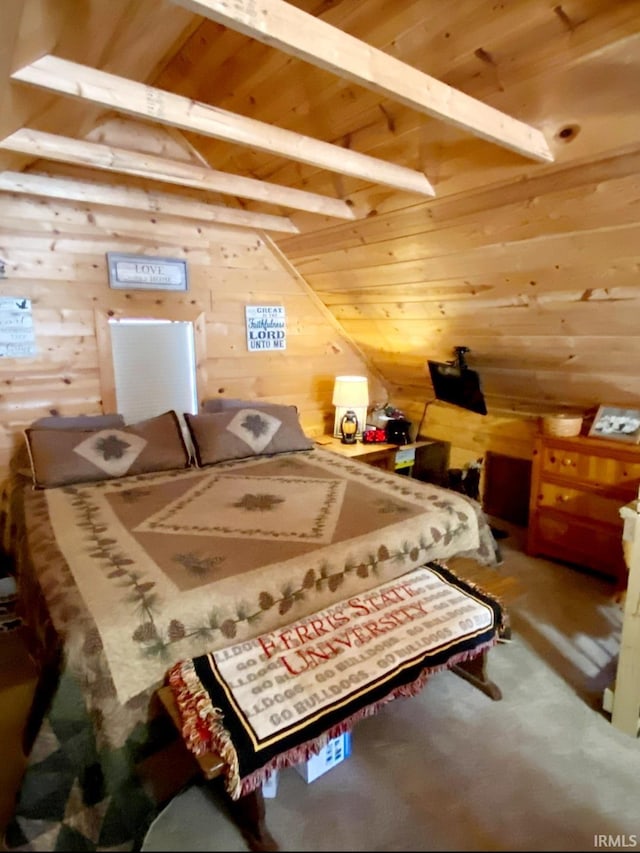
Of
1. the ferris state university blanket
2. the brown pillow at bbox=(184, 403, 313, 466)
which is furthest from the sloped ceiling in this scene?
the ferris state university blanket

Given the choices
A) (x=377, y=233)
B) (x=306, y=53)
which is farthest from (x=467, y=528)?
(x=306, y=53)

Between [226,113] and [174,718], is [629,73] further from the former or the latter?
[174,718]

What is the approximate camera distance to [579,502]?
2.79 m

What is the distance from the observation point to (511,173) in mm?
1867

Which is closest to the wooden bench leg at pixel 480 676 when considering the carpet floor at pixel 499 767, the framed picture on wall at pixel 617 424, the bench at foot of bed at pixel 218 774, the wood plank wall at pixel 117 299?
the carpet floor at pixel 499 767

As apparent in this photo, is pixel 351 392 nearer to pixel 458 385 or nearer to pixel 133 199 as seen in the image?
pixel 458 385

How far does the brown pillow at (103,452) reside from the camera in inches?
95.5

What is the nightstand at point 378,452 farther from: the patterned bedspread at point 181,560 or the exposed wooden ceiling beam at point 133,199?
the exposed wooden ceiling beam at point 133,199

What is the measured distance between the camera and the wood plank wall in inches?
A: 106

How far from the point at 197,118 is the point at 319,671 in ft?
5.59

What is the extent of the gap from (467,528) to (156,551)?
124 centimetres

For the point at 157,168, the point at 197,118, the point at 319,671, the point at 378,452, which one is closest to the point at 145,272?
the point at 157,168

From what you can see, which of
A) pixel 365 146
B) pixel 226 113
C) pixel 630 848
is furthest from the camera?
pixel 365 146

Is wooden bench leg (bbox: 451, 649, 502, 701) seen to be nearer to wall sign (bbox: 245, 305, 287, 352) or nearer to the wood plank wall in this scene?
the wood plank wall
